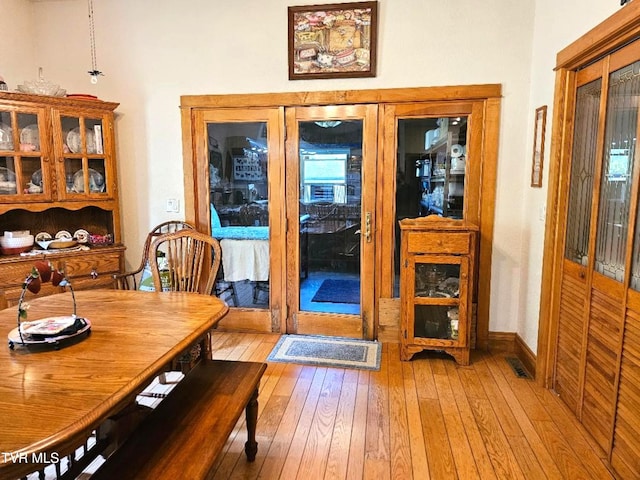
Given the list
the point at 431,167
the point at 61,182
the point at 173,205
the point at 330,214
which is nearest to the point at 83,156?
the point at 61,182

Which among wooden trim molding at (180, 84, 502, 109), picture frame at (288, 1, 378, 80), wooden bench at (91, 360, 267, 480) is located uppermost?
picture frame at (288, 1, 378, 80)

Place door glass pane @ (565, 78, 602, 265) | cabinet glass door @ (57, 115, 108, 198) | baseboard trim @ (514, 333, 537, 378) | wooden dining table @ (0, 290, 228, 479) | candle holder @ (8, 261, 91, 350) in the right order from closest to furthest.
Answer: wooden dining table @ (0, 290, 228, 479) → candle holder @ (8, 261, 91, 350) → door glass pane @ (565, 78, 602, 265) → baseboard trim @ (514, 333, 537, 378) → cabinet glass door @ (57, 115, 108, 198)

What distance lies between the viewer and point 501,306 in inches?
130

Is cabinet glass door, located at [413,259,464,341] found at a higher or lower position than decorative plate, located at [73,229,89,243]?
lower

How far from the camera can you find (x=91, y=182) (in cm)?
344

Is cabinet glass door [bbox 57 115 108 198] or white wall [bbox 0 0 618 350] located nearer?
white wall [bbox 0 0 618 350]

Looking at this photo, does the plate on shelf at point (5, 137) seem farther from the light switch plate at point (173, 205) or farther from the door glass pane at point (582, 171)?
the door glass pane at point (582, 171)

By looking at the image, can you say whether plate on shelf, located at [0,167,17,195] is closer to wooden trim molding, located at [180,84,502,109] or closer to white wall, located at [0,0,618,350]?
white wall, located at [0,0,618,350]

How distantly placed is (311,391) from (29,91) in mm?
3049

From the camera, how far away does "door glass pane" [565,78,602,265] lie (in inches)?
89.3

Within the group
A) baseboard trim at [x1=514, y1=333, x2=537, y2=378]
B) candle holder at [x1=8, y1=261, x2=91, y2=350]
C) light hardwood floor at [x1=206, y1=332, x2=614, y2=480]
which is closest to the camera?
candle holder at [x1=8, y1=261, x2=91, y2=350]

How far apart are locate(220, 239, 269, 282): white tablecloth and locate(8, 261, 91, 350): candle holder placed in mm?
2036

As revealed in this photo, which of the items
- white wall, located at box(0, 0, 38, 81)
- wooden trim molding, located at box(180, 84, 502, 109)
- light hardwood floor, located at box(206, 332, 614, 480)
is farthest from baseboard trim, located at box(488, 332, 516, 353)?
white wall, located at box(0, 0, 38, 81)

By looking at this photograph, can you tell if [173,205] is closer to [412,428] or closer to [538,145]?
[412,428]
